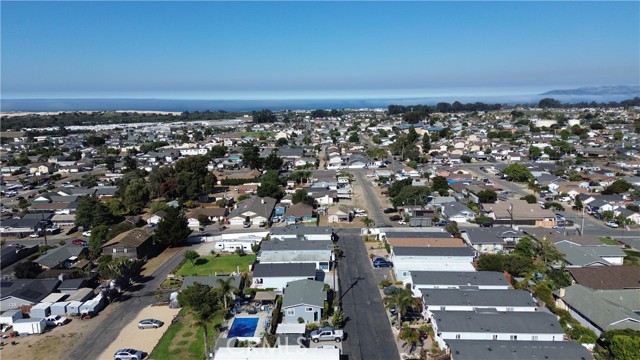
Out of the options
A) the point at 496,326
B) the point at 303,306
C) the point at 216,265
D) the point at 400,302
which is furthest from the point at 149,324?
the point at 496,326

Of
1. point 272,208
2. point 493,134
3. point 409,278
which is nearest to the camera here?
point 409,278

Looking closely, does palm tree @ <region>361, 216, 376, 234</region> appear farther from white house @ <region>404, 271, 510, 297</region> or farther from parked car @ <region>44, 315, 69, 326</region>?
parked car @ <region>44, 315, 69, 326</region>

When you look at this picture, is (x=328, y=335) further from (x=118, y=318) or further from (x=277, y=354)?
(x=118, y=318)

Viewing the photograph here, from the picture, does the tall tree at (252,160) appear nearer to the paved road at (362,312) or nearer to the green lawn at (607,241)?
the paved road at (362,312)

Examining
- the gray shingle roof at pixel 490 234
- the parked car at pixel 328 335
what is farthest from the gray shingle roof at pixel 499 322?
the gray shingle roof at pixel 490 234

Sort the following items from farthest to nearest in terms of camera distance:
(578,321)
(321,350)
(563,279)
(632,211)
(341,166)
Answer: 1. (341,166)
2. (632,211)
3. (563,279)
4. (578,321)
5. (321,350)

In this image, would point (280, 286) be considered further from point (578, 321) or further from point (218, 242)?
point (578, 321)

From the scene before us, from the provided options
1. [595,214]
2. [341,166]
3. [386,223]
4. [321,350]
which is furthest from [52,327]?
[341,166]
